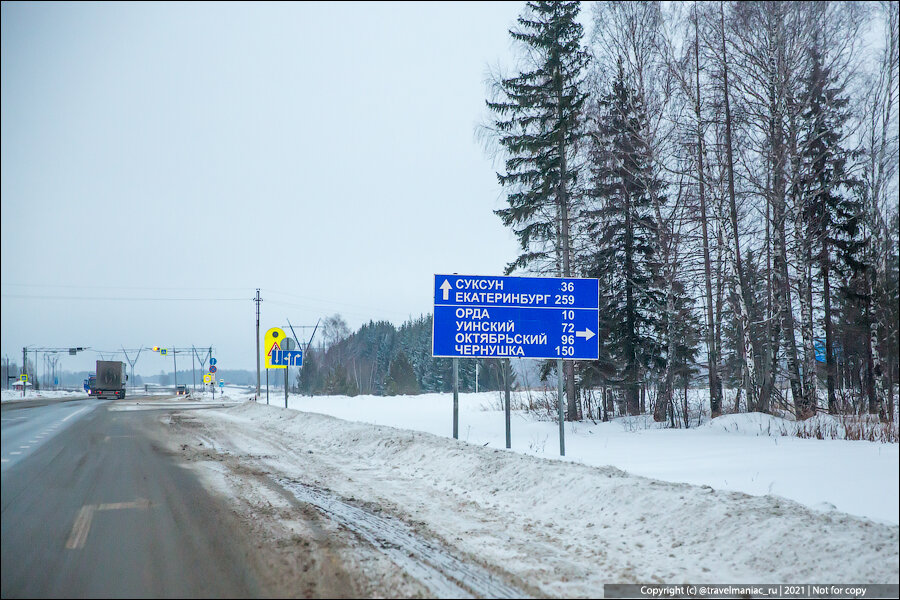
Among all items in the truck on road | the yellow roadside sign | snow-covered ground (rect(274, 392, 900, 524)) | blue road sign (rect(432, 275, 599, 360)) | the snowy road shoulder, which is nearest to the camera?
the snowy road shoulder

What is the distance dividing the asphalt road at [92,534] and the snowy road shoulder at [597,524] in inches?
94.9

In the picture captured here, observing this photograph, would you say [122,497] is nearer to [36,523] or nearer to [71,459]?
[71,459]

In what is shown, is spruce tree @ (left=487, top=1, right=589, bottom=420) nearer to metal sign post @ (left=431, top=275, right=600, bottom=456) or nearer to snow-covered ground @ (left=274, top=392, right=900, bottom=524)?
snow-covered ground @ (left=274, top=392, right=900, bottom=524)

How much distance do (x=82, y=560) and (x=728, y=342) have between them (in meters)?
22.6

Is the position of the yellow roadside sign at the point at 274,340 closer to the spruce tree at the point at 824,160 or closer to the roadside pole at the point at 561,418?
the roadside pole at the point at 561,418

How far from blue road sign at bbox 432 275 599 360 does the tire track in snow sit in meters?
6.01

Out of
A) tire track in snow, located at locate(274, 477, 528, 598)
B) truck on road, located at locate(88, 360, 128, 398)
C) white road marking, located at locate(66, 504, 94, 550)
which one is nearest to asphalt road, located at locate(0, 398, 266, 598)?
white road marking, located at locate(66, 504, 94, 550)

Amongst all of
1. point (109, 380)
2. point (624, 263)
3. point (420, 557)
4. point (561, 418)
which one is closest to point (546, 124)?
point (624, 263)

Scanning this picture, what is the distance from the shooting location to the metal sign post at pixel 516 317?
44.2 feet

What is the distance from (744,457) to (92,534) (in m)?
9.92

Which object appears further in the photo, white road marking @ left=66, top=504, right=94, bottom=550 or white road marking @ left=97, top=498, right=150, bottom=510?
white road marking @ left=97, top=498, right=150, bottom=510

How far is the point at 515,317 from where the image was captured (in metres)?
13.7

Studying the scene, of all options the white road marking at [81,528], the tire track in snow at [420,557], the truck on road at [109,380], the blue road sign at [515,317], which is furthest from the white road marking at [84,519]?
the truck on road at [109,380]

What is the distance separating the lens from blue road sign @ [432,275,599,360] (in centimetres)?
1348
